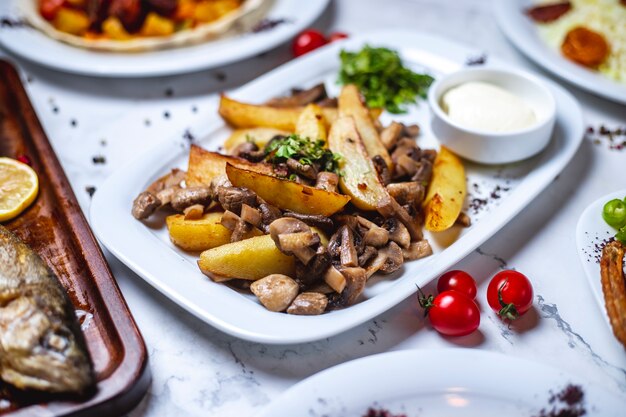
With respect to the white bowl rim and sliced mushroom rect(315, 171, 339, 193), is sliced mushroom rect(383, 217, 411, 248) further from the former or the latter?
the white bowl rim

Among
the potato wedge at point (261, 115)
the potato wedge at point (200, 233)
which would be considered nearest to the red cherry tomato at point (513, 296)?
the potato wedge at point (200, 233)

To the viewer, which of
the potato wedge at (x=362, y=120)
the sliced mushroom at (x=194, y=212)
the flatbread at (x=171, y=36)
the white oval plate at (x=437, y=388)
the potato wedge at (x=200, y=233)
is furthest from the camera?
the flatbread at (x=171, y=36)

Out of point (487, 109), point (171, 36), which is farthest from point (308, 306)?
point (171, 36)

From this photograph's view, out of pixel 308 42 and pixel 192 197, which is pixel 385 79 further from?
pixel 192 197

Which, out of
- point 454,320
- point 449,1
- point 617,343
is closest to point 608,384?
point 617,343

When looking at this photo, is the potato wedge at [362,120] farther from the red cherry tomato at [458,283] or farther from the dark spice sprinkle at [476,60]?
the dark spice sprinkle at [476,60]

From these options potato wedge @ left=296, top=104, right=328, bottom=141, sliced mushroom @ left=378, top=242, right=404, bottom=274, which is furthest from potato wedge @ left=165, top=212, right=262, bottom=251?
potato wedge @ left=296, top=104, right=328, bottom=141
